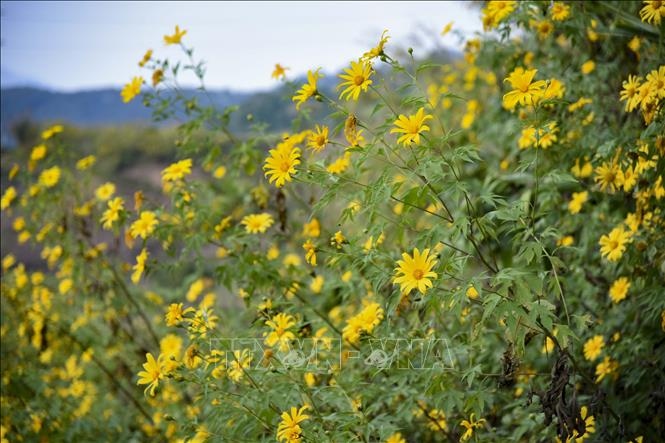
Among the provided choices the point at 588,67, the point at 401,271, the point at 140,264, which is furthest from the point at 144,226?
the point at 588,67

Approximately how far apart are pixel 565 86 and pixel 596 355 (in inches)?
45.6

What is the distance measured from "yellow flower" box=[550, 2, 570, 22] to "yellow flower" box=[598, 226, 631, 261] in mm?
901

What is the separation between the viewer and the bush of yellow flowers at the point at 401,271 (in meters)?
1.46

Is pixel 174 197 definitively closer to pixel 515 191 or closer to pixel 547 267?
pixel 547 267

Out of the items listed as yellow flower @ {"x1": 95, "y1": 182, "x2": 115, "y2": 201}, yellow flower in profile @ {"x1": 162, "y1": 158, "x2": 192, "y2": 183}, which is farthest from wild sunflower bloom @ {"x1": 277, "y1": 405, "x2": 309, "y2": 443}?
yellow flower @ {"x1": 95, "y1": 182, "x2": 115, "y2": 201}

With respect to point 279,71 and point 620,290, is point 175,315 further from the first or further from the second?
point 620,290

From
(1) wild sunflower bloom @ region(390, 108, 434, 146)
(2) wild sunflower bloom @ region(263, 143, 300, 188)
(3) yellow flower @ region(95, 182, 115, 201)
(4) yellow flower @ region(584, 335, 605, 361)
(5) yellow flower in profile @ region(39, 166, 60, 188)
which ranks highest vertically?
(1) wild sunflower bloom @ region(390, 108, 434, 146)

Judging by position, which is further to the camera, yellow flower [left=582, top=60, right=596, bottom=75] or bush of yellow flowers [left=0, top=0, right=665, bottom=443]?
yellow flower [left=582, top=60, right=596, bottom=75]

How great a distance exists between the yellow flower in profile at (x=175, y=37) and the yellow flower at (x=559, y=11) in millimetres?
1600

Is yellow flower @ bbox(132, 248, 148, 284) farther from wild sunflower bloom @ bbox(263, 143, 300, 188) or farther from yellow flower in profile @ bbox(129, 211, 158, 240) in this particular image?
wild sunflower bloom @ bbox(263, 143, 300, 188)

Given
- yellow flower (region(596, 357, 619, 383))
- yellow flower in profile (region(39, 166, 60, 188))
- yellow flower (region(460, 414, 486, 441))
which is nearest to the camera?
yellow flower (region(460, 414, 486, 441))

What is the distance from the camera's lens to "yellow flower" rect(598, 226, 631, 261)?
6.52ft

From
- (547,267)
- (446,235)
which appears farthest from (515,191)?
(446,235)

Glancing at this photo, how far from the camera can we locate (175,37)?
8.00 feet
